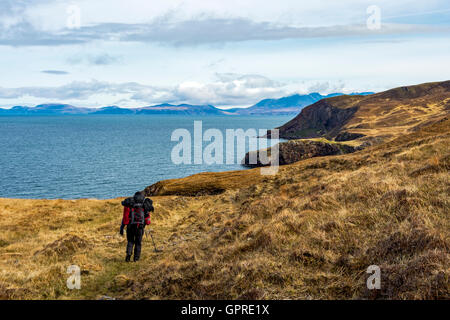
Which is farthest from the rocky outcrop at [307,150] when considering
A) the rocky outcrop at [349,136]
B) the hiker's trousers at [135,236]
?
the hiker's trousers at [135,236]

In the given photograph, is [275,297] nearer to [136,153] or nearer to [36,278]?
[36,278]

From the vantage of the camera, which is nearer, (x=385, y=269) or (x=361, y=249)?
(x=385, y=269)

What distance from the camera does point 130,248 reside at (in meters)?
13.9

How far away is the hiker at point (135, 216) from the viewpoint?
44.1 ft

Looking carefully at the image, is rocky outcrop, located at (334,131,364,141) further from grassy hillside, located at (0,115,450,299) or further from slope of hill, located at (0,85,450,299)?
grassy hillside, located at (0,115,450,299)

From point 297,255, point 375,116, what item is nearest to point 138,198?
point 297,255

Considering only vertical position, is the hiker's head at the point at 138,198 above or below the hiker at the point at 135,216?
above

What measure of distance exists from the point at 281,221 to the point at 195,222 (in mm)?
10075

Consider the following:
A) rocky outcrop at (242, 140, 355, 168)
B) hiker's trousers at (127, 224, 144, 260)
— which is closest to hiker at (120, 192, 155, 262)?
hiker's trousers at (127, 224, 144, 260)

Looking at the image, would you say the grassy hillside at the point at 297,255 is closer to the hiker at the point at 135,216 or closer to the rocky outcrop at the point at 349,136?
the hiker at the point at 135,216

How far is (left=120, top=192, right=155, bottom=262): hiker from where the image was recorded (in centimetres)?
1345

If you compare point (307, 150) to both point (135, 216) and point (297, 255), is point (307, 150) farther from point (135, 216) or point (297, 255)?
point (297, 255)
